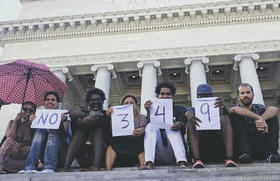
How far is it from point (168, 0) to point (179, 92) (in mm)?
7861

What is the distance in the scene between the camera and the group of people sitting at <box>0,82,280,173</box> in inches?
207

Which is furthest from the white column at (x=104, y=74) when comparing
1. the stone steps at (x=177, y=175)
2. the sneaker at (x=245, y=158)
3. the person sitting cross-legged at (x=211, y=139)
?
the sneaker at (x=245, y=158)

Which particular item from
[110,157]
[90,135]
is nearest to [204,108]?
A: [110,157]

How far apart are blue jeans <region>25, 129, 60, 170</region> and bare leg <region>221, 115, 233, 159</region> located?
11.0ft

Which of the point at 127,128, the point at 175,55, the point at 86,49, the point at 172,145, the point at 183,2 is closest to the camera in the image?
the point at 172,145

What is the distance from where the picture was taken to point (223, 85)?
76.4 feet

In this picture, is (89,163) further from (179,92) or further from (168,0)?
(168,0)

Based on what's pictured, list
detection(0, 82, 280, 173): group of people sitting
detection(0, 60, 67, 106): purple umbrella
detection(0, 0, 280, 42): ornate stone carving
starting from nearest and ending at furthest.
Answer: detection(0, 82, 280, 173): group of people sitting
detection(0, 60, 67, 106): purple umbrella
detection(0, 0, 280, 42): ornate stone carving

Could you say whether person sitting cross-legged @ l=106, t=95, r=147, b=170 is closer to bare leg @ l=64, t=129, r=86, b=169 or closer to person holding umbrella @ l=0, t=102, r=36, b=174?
bare leg @ l=64, t=129, r=86, b=169

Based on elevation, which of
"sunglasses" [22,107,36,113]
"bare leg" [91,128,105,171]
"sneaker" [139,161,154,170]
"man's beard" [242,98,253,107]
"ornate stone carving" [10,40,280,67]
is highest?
"ornate stone carving" [10,40,280,67]

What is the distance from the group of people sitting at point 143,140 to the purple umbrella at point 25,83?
148cm

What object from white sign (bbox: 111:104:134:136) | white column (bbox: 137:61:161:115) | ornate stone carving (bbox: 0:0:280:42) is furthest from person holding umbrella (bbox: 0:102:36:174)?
ornate stone carving (bbox: 0:0:280:42)

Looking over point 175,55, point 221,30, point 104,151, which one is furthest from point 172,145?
point 221,30

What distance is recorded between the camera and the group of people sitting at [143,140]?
5266mm
